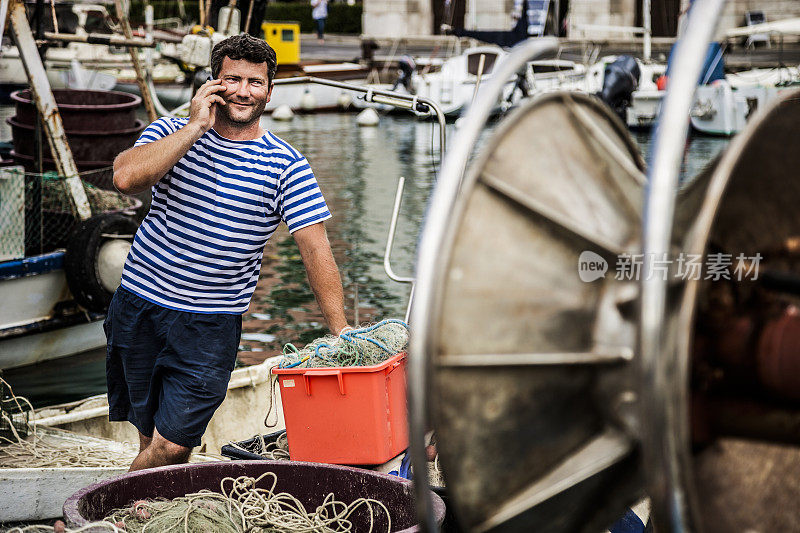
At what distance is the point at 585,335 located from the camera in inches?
80.2

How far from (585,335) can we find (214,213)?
1963mm

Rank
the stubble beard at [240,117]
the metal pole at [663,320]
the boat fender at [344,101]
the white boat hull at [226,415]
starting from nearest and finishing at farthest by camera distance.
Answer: the metal pole at [663,320] < the stubble beard at [240,117] < the white boat hull at [226,415] < the boat fender at [344,101]

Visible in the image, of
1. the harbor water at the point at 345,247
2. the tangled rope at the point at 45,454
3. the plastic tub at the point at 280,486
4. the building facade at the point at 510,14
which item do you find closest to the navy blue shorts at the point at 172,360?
the plastic tub at the point at 280,486

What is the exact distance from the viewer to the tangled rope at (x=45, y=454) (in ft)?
15.2

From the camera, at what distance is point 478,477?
1.98 metres

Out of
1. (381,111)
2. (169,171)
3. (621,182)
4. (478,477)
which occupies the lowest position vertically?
(381,111)

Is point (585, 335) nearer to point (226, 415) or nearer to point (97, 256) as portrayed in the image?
point (226, 415)

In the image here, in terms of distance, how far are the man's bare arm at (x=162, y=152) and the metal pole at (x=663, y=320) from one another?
6.85ft

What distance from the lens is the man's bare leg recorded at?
3.71 m

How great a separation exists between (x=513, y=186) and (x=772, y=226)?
2.06 feet

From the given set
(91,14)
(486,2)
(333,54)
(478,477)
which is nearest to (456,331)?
(478,477)

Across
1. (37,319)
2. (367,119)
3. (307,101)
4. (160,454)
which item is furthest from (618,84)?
(307,101)

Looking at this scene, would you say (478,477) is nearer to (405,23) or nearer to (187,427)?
(187,427)

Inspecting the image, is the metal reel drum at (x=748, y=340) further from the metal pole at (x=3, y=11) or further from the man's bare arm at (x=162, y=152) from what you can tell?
the metal pole at (x=3, y=11)
